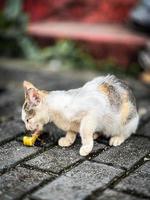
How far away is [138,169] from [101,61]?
3.85m

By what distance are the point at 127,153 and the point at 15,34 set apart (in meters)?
4.26

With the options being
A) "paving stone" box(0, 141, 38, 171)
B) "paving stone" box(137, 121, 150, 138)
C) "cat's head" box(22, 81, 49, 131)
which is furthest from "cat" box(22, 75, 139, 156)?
"paving stone" box(137, 121, 150, 138)

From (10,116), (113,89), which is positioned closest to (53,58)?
(10,116)

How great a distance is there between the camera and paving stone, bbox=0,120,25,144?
5.08m

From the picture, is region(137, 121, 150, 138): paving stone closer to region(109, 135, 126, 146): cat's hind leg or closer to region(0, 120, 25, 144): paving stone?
region(109, 135, 126, 146): cat's hind leg

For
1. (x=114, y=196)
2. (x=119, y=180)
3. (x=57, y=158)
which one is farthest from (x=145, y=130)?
(x=114, y=196)

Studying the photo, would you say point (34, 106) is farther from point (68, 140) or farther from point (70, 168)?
point (70, 168)

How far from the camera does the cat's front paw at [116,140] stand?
15.8 feet

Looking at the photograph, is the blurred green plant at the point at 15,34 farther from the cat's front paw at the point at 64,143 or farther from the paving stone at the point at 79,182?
the paving stone at the point at 79,182

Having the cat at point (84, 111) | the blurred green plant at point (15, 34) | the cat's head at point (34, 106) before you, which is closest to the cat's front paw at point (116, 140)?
the cat at point (84, 111)

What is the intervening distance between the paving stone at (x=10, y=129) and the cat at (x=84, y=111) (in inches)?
20.0

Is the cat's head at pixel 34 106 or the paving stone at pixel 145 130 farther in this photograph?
the paving stone at pixel 145 130

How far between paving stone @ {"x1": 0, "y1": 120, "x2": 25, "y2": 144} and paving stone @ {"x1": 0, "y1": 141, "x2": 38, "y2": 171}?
0.17 meters

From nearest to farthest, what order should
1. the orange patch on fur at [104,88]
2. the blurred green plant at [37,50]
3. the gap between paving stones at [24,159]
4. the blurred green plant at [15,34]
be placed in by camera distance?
the gap between paving stones at [24,159]
the orange patch on fur at [104,88]
the blurred green plant at [37,50]
the blurred green plant at [15,34]
